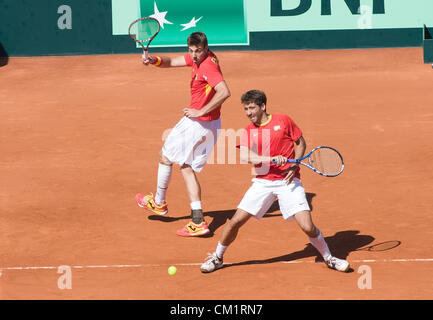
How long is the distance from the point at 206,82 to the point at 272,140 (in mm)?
1714

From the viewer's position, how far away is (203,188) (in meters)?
11.0

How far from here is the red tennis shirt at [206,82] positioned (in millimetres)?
8562

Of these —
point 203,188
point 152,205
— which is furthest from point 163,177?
point 203,188

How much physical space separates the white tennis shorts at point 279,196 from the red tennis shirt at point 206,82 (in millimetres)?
1655

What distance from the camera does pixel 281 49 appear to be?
22.5m

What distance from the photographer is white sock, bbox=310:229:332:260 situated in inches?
292

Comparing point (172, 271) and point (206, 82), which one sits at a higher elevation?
point (206, 82)

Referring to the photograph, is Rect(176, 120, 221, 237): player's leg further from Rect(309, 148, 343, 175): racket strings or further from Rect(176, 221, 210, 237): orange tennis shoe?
Rect(309, 148, 343, 175): racket strings

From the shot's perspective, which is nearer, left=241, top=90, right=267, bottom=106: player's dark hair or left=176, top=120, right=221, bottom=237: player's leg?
left=241, top=90, right=267, bottom=106: player's dark hair

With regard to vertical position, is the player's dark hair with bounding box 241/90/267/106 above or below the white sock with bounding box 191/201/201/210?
above

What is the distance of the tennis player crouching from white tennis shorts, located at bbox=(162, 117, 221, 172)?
1565mm

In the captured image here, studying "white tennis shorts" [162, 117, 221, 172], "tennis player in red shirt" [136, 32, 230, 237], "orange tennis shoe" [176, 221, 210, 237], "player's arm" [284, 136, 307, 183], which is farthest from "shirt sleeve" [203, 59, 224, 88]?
"orange tennis shoe" [176, 221, 210, 237]

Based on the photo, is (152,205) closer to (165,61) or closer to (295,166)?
(165,61)

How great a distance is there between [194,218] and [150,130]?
599 centimetres
